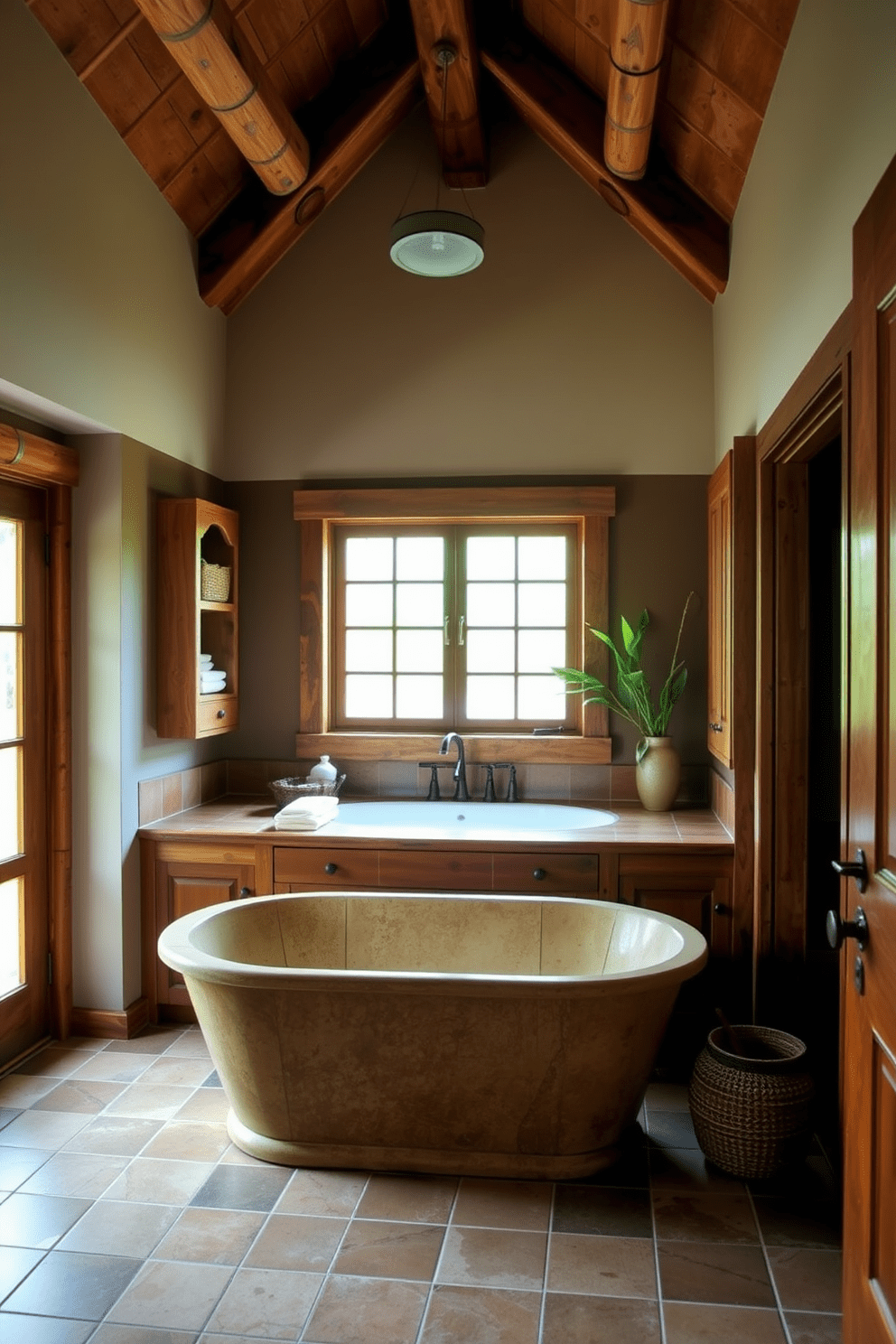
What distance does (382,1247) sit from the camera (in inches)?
96.3

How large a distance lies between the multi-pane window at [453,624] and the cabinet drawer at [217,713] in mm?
510

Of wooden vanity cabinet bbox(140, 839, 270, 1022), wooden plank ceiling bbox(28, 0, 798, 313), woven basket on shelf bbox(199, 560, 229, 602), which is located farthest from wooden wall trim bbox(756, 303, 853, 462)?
wooden vanity cabinet bbox(140, 839, 270, 1022)

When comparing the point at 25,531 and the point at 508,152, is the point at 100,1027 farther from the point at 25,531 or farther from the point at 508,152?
the point at 508,152

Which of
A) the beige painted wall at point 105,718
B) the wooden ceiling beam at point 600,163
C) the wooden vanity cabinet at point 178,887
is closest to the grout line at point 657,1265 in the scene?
the wooden vanity cabinet at point 178,887

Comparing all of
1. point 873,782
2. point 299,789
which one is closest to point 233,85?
point 299,789

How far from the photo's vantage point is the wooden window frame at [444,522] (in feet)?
14.4

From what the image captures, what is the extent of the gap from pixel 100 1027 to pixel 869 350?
3366 millimetres

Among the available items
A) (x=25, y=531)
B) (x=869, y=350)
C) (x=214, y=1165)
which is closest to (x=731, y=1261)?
(x=214, y=1165)

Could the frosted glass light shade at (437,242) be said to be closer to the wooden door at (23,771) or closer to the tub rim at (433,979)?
the wooden door at (23,771)

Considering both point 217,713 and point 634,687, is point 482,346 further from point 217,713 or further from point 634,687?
point 217,713

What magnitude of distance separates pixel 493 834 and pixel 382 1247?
1540 millimetres

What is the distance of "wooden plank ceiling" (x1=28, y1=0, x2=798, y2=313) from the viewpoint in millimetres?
3027

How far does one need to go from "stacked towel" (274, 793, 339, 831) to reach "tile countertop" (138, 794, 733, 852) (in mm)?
27

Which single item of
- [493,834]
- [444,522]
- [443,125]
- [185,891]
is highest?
[443,125]
